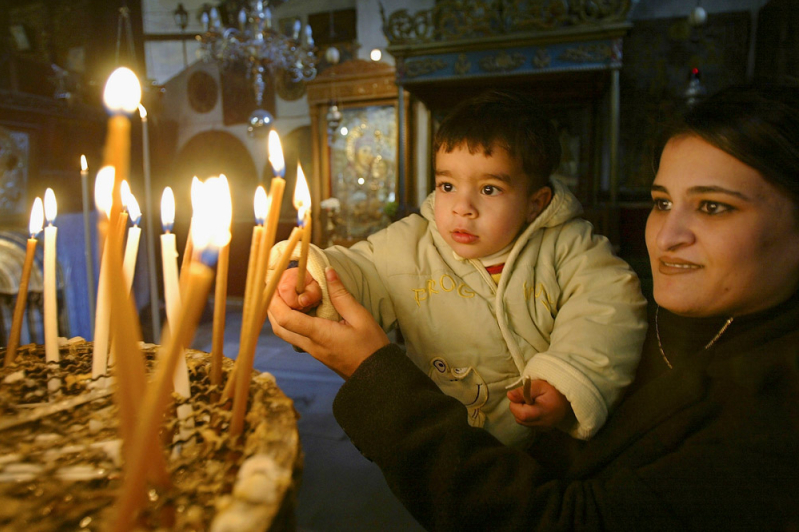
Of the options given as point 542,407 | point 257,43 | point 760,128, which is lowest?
point 542,407

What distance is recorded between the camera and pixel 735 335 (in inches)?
31.5

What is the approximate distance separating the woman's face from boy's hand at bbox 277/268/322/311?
0.70 m

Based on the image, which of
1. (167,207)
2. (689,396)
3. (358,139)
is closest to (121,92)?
(167,207)

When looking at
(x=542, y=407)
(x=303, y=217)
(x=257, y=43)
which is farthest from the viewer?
(x=257, y=43)

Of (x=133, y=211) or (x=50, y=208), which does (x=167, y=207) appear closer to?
(x=133, y=211)

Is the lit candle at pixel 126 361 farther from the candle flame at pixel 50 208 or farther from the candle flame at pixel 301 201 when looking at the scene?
the candle flame at pixel 50 208

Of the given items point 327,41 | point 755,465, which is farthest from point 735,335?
point 327,41

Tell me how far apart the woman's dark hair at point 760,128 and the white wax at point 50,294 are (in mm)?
1034

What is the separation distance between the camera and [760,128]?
730 mm

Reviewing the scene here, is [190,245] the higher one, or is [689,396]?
[190,245]

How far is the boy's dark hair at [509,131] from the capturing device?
1.23 meters

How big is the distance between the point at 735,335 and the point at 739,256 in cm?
16

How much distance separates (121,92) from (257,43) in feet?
13.2

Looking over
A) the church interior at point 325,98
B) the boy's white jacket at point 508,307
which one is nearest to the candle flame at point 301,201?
the boy's white jacket at point 508,307
